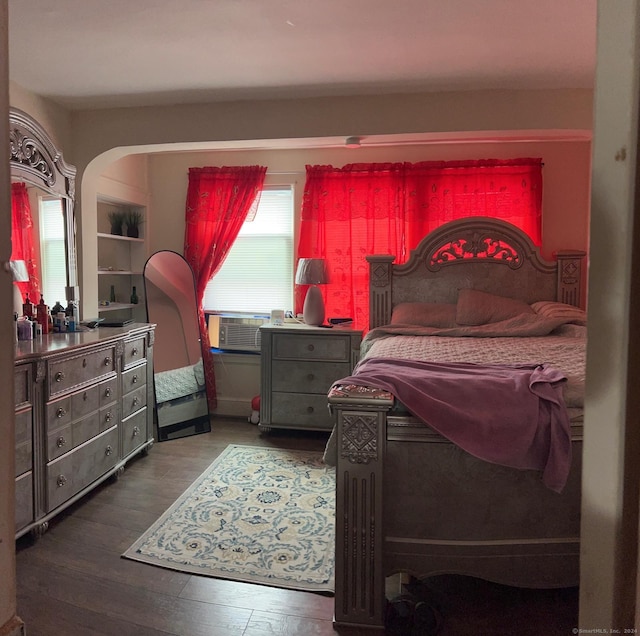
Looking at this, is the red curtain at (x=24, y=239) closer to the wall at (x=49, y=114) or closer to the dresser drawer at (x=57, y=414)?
the wall at (x=49, y=114)

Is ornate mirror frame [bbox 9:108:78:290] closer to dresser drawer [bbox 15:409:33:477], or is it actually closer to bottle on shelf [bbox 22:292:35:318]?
bottle on shelf [bbox 22:292:35:318]

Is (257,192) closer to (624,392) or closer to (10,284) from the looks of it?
(10,284)

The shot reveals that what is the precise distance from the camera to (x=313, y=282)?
12.7 ft

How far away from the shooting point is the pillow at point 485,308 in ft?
11.2

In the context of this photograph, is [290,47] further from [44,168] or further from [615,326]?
[615,326]

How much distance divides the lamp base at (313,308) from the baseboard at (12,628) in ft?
11.0

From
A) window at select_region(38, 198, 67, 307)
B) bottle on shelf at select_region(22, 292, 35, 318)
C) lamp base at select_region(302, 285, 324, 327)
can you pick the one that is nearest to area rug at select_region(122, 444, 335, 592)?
lamp base at select_region(302, 285, 324, 327)

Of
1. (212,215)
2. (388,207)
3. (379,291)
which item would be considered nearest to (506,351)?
(379,291)

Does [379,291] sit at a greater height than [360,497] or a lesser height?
greater

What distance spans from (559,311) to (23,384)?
3.22 m

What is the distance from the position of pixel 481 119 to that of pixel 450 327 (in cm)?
141

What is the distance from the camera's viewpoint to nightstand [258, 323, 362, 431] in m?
3.75

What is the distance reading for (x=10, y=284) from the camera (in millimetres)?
604

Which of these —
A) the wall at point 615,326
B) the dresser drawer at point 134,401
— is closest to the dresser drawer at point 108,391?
the dresser drawer at point 134,401
